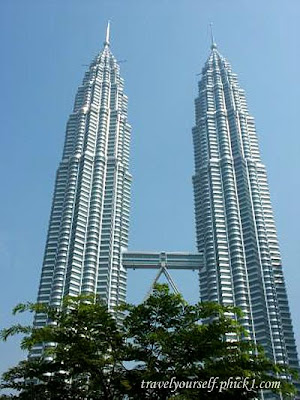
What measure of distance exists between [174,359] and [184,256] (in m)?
128

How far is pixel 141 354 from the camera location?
1723 cm

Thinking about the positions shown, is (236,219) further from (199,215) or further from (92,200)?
(92,200)

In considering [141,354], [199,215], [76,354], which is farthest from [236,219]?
[76,354]

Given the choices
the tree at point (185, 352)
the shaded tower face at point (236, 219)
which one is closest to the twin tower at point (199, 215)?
the shaded tower face at point (236, 219)

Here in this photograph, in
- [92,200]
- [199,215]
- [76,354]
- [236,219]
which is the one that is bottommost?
[76,354]

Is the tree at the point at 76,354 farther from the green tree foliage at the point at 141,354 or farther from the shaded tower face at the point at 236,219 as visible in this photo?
the shaded tower face at the point at 236,219

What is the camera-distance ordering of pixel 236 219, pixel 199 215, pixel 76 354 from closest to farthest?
pixel 76 354, pixel 236 219, pixel 199 215

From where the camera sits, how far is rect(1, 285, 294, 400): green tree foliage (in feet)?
52.7

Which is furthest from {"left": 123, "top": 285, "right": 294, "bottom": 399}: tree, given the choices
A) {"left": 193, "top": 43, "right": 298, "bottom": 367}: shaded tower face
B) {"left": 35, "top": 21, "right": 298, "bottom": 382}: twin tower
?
{"left": 193, "top": 43, "right": 298, "bottom": 367}: shaded tower face

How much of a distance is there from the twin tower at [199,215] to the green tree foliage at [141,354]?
104 meters

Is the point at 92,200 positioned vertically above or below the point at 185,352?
above

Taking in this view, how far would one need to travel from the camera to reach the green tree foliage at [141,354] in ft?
52.7

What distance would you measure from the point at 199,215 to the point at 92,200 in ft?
122

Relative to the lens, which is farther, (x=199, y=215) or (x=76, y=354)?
(x=199, y=215)
